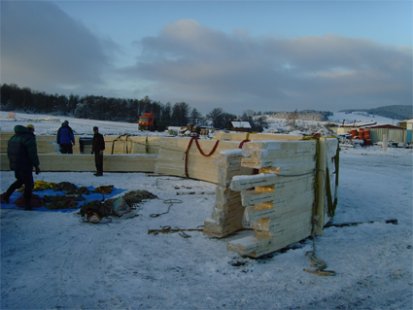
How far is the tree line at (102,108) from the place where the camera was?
9594 centimetres

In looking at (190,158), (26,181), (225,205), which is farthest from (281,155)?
(190,158)

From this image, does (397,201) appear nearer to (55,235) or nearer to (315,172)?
(315,172)

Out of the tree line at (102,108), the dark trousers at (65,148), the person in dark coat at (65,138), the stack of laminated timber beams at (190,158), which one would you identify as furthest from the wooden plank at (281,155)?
the tree line at (102,108)

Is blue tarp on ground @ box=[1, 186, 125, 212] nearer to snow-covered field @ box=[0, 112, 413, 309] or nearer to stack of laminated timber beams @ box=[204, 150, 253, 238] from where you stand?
snow-covered field @ box=[0, 112, 413, 309]

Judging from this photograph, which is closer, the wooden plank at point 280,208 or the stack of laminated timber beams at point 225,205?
the wooden plank at point 280,208

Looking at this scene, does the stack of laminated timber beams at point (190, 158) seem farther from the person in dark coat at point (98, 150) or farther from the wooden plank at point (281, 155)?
the wooden plank at point (281, 155)

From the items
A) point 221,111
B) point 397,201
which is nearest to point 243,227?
point 397,201

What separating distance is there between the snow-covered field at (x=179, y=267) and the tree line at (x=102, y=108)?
8271 centimetres

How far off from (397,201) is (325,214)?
4.31 meters

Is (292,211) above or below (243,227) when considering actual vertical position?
above

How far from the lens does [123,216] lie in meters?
8.13

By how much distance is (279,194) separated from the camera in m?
6.56

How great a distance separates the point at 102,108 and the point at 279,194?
331 ft

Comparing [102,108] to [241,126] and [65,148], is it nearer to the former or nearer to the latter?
[241,126]
